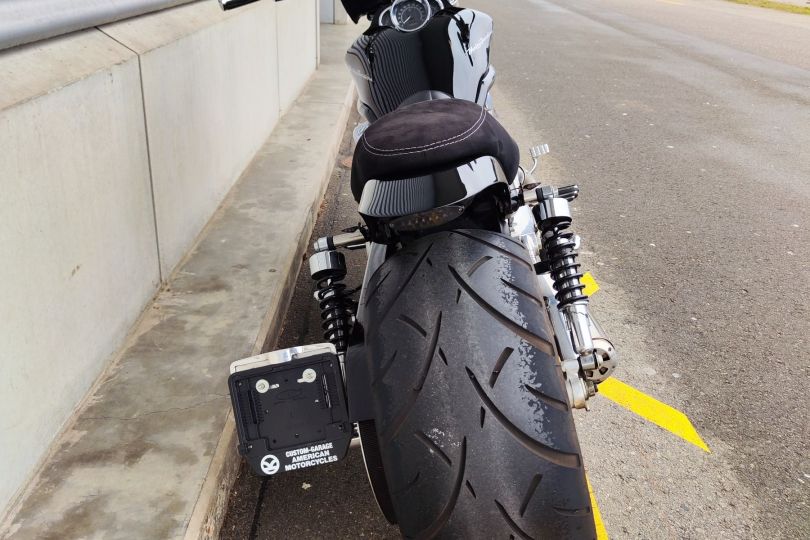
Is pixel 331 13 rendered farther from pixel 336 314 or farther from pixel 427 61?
pixel 336 314

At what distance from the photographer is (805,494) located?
2.89 metres

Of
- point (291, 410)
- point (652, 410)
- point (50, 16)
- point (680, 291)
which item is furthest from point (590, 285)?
point (50, 16)

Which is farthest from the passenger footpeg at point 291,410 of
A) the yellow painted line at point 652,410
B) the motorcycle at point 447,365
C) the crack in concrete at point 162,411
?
the yellow painted line at point 652,410

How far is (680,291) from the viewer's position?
450 cm

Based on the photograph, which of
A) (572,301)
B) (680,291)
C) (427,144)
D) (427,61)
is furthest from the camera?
(680,291)

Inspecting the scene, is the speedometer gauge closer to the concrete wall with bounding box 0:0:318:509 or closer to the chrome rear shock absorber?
the chrome rear shock absorber

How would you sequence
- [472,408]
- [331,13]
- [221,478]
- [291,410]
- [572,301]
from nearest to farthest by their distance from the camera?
[472,408], [291,410], [572,301], [221,478], [331,13]

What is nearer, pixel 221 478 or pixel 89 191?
pixel 221 478

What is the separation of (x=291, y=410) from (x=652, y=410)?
6.15 ft

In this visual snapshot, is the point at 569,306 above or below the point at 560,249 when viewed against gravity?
below

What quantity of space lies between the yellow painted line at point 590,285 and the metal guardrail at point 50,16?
2.85 meters

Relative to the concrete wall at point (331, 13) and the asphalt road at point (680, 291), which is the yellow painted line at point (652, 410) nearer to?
the asphalt road at point (680, 291)

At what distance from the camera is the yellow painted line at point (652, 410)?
3229 mm

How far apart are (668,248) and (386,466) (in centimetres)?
377
